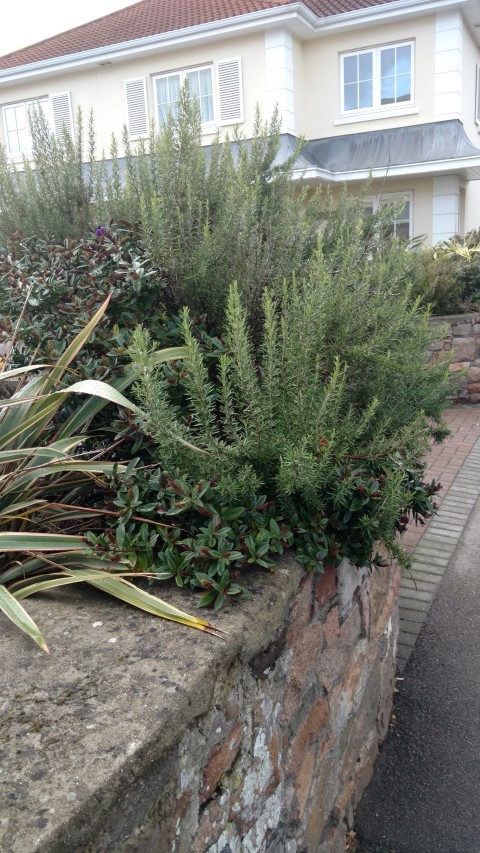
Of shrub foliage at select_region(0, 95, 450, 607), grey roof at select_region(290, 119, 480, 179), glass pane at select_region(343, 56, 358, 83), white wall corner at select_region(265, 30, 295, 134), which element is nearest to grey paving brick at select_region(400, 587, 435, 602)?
shrub foliage at select_region(0, 95, 450, 607)

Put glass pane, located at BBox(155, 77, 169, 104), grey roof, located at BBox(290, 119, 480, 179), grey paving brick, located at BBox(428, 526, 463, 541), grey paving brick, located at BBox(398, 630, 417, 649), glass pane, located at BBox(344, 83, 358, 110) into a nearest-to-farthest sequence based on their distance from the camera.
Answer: grey paving brick, located at BBox(398, 630, 417, 649), grey paving brick, located at BBox(428, 526, 463, 541), grey roof, located at BBox(290, 119, 480, 179), glass pane, located at BBox(344, 83, 358, 110), glass pane, located at BBox(155, 77, 169, 104)

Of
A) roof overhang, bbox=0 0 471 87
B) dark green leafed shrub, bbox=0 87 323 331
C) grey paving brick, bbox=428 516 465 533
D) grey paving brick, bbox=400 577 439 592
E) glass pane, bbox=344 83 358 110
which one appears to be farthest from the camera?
glass pane, bbox=344 83 358 110

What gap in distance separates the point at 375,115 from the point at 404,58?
1.25 m

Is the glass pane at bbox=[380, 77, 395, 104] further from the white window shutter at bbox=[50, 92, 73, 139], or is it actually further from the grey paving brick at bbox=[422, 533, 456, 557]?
the grey paving brick at bbox=[422, 533, 456, 557]

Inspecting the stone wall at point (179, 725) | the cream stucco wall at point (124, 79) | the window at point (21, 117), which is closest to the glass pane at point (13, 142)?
the window at point (21, 117)

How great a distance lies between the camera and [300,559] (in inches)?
87.2

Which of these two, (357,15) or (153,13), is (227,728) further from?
(153,13)

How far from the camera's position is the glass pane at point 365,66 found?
1598 cm

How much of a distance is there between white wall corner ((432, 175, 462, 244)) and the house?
22mm

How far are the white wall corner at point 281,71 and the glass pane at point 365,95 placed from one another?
62.5 inches

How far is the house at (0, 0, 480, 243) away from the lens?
15203 mm

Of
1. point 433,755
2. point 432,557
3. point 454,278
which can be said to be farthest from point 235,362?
point 454,278

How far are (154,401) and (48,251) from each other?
5.14 feet

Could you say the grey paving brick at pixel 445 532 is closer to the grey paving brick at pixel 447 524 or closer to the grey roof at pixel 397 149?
the grey paving brick at pixel 447 524
